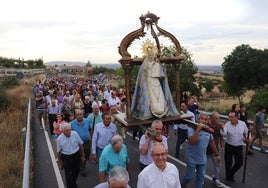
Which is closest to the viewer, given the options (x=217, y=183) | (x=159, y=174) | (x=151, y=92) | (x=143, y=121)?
(x=159, y=174)

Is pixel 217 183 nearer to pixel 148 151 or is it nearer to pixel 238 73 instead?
pixel 148 151

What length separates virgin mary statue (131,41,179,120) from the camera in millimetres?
9047

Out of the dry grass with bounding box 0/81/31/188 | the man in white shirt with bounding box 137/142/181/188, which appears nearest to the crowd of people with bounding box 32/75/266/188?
the man in white shirt with bounding box 137/142/181/188

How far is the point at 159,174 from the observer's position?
13.9 ft

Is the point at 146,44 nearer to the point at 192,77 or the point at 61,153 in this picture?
the point at 61,153

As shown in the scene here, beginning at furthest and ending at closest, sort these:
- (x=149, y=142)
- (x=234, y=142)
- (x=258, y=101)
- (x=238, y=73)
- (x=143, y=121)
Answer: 1. (x=238, y=73)
2. (x=258, y=101)
3. (x=143, y=121)
4. (x=234, y=142)
5. (x=149, y=142)

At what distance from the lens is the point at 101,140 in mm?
7273

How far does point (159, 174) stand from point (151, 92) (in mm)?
5067

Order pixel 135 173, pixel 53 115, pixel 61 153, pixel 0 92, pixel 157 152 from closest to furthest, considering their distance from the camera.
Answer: pixel 157 152 < pixel 61 153 < pixel 135 173 < pixel 53 115 < pixel 0 92

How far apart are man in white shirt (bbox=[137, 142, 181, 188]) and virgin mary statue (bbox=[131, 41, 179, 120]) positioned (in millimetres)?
4689

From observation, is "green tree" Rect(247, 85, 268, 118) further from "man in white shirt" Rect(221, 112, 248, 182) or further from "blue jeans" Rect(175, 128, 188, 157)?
"man in white shirt" Rect(221, 112, 248, 182)

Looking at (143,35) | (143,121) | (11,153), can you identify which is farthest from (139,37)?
(11,153)

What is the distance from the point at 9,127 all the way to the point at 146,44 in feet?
25.3

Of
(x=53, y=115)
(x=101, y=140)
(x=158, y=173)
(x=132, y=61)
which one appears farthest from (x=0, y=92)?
(x=158, y=173)
